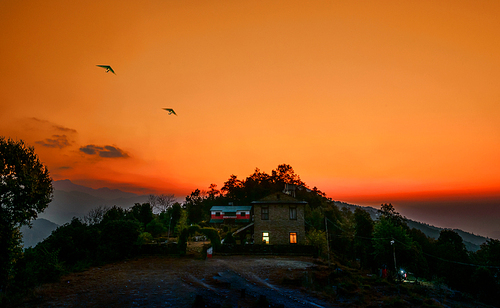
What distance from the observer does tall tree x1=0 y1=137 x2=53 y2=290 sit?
1487 cm

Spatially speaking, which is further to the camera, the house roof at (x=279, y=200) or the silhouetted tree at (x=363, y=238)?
the silhouetted tree at (x=363, y=238)

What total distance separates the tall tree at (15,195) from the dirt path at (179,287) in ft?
9.72

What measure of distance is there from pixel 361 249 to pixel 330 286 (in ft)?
94.1

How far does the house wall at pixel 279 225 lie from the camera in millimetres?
38188

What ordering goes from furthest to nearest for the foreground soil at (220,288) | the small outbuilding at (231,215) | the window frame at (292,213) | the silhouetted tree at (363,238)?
the small outbuilding at (231,215)
the silhouetted tree at (363,238)
the window frame at (292,213)
the foreground soil at (220,288)

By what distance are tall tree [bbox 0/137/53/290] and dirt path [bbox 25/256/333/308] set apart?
296 centimetres

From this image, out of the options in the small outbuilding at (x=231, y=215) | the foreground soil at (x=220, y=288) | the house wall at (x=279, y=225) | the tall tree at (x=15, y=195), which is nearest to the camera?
the foreground soil at (x=220, y=288)

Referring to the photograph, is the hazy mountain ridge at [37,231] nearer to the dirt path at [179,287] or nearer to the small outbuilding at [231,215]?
the small outbuilding at [231,215]

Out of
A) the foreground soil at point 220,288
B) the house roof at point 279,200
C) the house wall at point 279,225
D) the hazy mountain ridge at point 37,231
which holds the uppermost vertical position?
the house roof at point 279,200

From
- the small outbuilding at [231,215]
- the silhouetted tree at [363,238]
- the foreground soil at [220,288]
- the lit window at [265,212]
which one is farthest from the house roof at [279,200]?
the small outbuilding at [231,215]

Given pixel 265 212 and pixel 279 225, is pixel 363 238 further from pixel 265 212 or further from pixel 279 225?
pixel 265 212

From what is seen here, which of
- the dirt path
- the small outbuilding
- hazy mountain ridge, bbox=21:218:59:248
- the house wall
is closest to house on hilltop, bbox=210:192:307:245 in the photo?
the house wall

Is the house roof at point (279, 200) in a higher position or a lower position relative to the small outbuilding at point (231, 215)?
higher

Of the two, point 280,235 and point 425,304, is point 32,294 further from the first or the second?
point 280,235
